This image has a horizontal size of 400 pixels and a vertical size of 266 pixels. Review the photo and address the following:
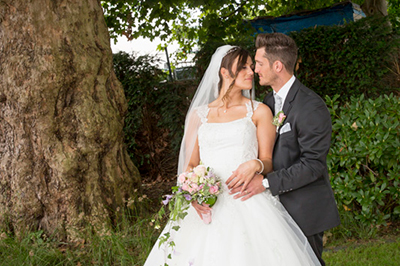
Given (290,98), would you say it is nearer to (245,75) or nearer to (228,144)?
(245,75)

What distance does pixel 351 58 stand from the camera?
7.72m

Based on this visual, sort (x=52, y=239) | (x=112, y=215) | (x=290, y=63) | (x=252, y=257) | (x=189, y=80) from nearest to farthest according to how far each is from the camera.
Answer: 1. (x=252, y=257)
2. (x=290, y=63)
3. (x=52, y=239)
4. (x=112, y=215)
5. (x=189, y=80)

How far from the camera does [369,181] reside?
16.4ft

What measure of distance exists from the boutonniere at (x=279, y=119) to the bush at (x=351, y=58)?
17.3ft

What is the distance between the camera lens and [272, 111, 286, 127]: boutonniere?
9.30 ft

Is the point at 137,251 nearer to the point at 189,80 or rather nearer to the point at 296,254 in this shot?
the point at 296,254

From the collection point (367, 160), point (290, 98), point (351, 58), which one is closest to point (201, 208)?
point (290, 98)

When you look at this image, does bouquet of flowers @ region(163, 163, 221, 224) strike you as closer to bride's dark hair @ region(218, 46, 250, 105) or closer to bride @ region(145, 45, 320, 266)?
bride @ region(145, 45, 320, 266)

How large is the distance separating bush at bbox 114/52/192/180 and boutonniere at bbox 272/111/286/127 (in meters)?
5.19

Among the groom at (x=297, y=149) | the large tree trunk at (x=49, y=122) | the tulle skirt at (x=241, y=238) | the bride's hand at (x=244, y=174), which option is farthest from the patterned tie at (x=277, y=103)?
the large tree trunk at (x=49, y=122)

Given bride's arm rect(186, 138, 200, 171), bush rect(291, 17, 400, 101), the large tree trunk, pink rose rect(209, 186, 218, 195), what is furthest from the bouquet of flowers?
bush rect(291, 17, 400, 101)

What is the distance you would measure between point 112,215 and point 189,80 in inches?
147

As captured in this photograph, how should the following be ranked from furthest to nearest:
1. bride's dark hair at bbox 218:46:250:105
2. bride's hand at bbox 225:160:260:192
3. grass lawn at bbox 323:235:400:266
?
grass lawn at bbox 323:235:400:266, bride's dark hair at bbox 218:46:250:105, bride's hand at bbox 225:160:260:192

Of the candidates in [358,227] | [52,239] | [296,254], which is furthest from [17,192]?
[358,227]
